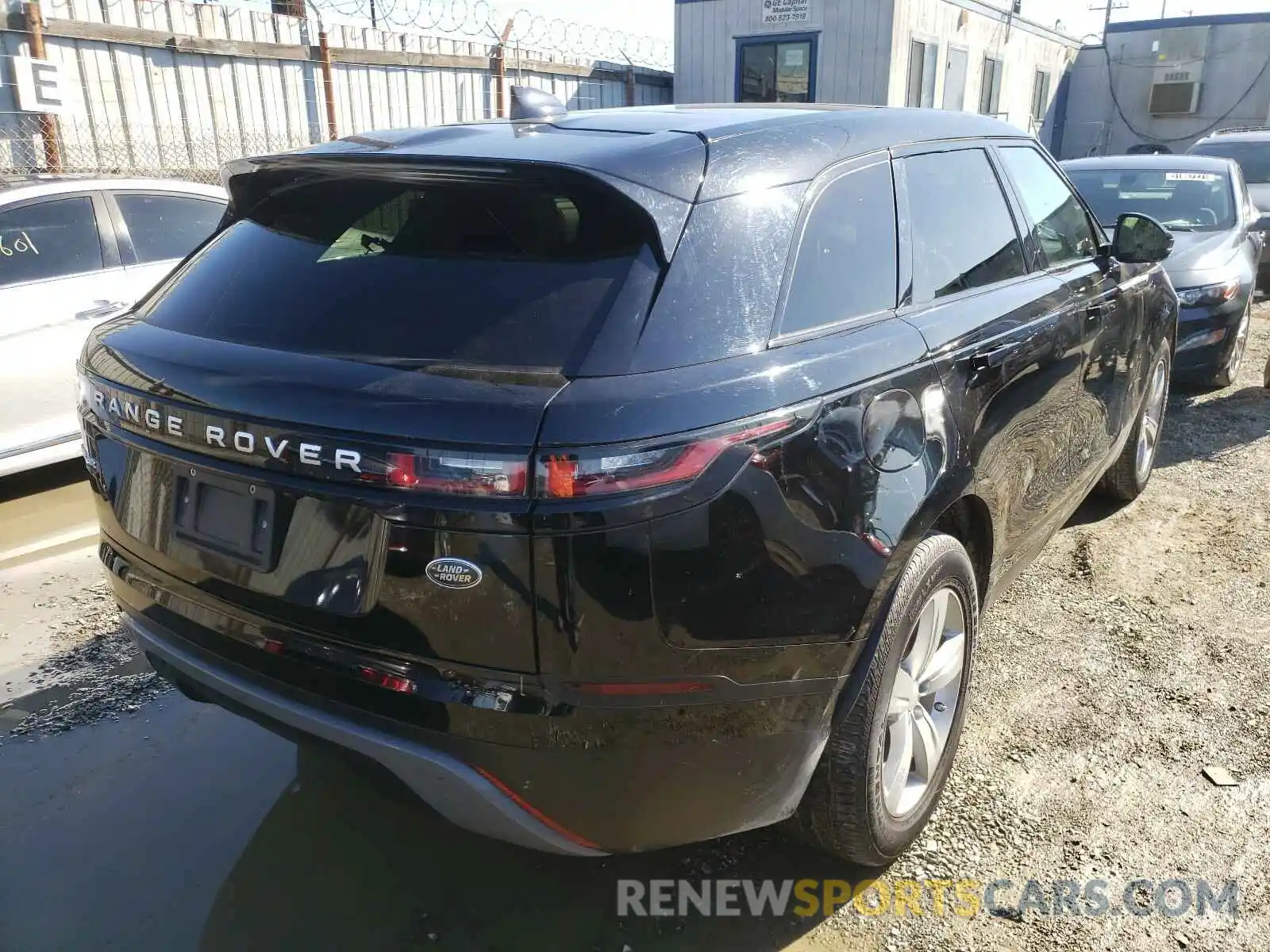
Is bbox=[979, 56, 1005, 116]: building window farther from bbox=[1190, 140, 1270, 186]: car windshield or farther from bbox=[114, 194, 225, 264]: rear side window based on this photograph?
bbox=[114, 194, 225, 264]: rear side window

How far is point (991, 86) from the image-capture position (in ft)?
68.4

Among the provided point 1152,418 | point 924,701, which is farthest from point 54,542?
point 1152,418

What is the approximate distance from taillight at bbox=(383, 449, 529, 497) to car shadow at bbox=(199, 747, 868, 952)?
0.71 m

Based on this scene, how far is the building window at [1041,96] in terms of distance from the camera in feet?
74.4

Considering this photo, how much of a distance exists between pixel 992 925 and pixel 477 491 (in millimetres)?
1625

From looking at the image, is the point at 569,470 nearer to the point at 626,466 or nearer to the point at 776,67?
the point at 626,466

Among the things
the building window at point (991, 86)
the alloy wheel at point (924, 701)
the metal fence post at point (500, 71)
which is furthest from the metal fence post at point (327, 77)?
the building window at point (991, 86)

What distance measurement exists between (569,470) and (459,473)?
0.64 feet

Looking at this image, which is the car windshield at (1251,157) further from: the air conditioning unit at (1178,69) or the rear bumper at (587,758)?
the air conditioning unit at (1178,69)

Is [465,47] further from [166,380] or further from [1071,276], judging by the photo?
[166,380]

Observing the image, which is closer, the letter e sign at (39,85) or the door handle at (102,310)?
the door handle at (102,310)

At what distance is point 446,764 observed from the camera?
1886 mm

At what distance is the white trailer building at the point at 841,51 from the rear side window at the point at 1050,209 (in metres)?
13.8

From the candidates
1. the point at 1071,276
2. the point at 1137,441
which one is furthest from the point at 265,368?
the point at 1137,441
